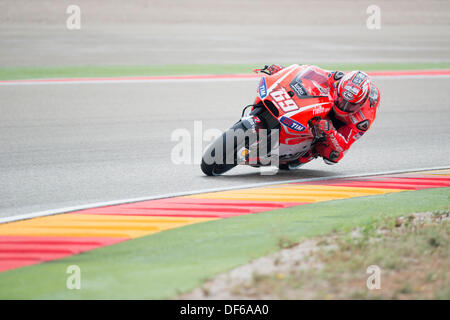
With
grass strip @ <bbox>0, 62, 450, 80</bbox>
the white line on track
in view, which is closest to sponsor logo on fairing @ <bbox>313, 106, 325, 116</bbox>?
the white line on track

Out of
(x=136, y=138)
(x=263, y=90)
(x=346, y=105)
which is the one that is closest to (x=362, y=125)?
(x=346, y=105)

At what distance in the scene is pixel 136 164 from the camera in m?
9.02

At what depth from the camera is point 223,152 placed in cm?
802

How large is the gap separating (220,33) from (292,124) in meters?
21.6

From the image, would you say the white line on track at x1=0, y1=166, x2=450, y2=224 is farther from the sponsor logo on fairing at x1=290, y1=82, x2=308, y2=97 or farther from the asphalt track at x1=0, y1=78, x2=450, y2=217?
the sponsor logo on fairing at x1=290, y1=82, x2=308, y2=97

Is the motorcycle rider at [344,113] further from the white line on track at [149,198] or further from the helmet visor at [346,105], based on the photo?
the white line on track at [149,198]

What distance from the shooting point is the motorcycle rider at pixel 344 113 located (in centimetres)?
765

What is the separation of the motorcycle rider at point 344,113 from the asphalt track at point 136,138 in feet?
2.75

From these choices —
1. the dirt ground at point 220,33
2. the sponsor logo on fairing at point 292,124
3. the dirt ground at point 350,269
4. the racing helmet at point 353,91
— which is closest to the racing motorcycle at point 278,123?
the sponsor logo on fairing at point 292,124

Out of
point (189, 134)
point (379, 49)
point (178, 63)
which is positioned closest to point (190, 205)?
point (189, 134)

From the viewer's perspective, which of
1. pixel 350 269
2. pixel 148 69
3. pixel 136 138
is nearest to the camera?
pixel 350 269

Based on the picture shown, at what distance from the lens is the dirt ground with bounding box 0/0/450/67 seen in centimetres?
2169

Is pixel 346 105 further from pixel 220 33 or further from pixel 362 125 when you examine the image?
A: pixel 220 33

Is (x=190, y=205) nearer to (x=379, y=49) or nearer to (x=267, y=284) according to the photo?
(x=267, y=284)
